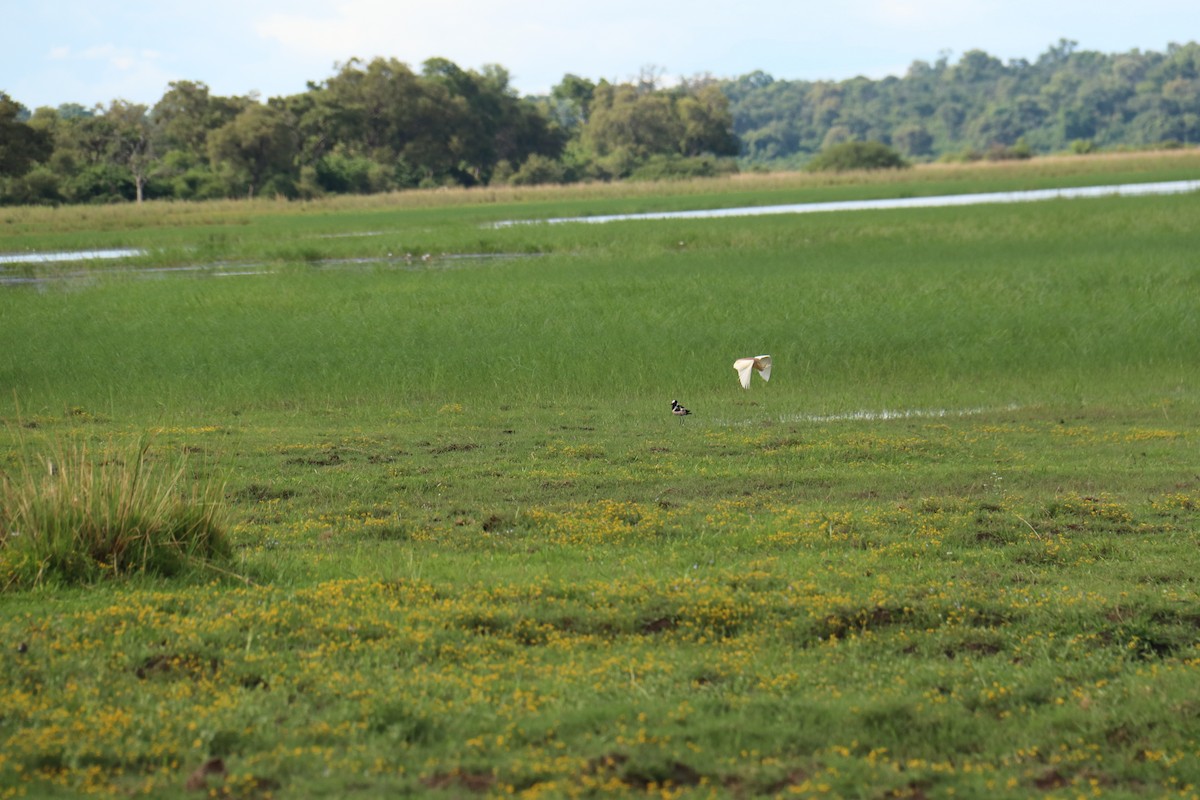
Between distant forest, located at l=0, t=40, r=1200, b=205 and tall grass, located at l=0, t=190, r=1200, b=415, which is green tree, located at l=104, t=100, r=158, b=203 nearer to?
distant forest, located at l=0, t=40, r=1200, b=205

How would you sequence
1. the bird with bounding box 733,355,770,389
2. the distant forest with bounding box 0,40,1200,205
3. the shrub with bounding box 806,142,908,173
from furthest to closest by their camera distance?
the shrub with bounding box 806,142,908,173, the distant forest with bounding box 0,40,1200,205, the bird with bounding box 733,355,770,389

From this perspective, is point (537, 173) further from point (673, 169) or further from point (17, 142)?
point (17, 142)

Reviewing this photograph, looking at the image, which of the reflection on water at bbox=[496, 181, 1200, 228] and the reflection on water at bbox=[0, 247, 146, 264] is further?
the reflection on water at bbox=[496, 181, 1200, 228]

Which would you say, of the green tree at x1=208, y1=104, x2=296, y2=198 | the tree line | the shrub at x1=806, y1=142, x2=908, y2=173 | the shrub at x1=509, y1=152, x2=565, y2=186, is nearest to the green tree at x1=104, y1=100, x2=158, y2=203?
the green tree at x1=208, y1=104, x2=296, y2=198

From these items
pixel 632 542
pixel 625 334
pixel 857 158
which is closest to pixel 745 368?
pixel 625 334

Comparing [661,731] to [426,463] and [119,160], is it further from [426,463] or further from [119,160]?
[119,160]

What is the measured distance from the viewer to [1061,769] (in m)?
5.17

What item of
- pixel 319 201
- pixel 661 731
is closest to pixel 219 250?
pixel 319 201

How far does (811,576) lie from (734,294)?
14535 millimetres

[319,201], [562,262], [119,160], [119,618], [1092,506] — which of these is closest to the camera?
[119,618]

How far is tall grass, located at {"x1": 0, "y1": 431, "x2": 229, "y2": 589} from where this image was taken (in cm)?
759

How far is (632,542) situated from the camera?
8711mm

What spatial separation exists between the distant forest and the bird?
156ft

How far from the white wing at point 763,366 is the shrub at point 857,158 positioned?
237ft
